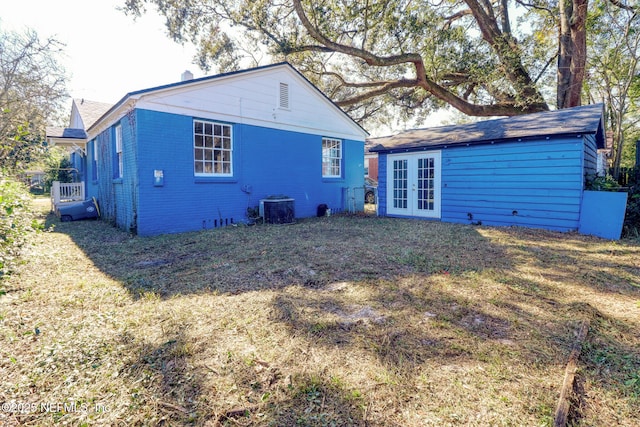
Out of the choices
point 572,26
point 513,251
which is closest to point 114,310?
point 513,251

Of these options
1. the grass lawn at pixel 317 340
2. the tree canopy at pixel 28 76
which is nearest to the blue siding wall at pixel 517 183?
the grass lawn at pixel 317 340

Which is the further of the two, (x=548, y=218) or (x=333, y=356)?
(x=548, y=218)

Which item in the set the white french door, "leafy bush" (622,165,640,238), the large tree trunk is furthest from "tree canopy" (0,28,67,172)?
the large tree trunk

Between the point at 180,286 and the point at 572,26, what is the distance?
15685 mm

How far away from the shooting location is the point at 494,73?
12789mm

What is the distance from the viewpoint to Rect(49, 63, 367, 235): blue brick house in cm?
767

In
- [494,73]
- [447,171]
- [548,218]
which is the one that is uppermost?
[494,73]

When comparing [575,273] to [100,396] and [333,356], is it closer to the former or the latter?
[333,356]

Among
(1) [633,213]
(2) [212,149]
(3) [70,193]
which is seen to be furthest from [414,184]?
(3) [70,193]

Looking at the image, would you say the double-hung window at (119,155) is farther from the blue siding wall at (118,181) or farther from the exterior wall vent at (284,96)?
the exterior wall vent at (284,96)

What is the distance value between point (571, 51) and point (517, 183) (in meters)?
8.19

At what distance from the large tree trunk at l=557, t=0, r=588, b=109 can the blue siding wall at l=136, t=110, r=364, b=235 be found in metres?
9.02

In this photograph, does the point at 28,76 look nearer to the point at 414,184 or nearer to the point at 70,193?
the point at 70,193

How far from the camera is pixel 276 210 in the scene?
9406 mm
